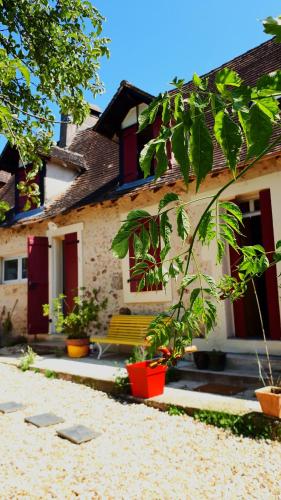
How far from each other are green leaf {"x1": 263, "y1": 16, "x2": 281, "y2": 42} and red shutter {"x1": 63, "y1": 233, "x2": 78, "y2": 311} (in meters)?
8.36

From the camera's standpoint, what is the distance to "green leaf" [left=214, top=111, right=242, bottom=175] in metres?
0.55

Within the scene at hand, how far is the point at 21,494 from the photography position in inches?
103

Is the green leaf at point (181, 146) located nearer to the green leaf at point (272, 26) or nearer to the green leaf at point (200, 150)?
the green leaf at point (200, 150)

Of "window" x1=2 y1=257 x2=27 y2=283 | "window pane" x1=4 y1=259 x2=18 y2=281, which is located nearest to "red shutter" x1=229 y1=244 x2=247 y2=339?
"window" x1=2 y1=257 x2=27 y2=283

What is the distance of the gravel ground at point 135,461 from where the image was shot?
8.54 ft

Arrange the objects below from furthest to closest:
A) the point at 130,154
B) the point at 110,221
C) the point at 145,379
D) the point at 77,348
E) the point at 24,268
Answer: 1. the point at 24,268
2. the point at 130,154
3. the point at 110,221
4. the point at 77,348
5. the point at 145,379

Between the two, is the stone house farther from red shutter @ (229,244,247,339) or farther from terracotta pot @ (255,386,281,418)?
terracotta pot @ (255,386,281,418)

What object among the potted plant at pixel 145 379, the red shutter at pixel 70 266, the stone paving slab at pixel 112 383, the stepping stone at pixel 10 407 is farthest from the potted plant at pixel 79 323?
the potted plant at pixel 145 379

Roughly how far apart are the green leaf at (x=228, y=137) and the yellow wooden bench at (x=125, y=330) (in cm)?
A: 604

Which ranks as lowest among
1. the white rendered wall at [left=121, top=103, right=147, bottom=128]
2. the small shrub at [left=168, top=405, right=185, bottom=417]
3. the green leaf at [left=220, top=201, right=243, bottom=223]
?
the small shrub at [left=168, top=405, right=185, bottom=417]

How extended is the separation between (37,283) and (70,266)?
0.85m

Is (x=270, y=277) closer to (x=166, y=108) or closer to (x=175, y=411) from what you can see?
(x=175, y=411)

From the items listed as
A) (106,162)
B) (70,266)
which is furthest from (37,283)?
(106,162)

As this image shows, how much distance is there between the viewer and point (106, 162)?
973cm
